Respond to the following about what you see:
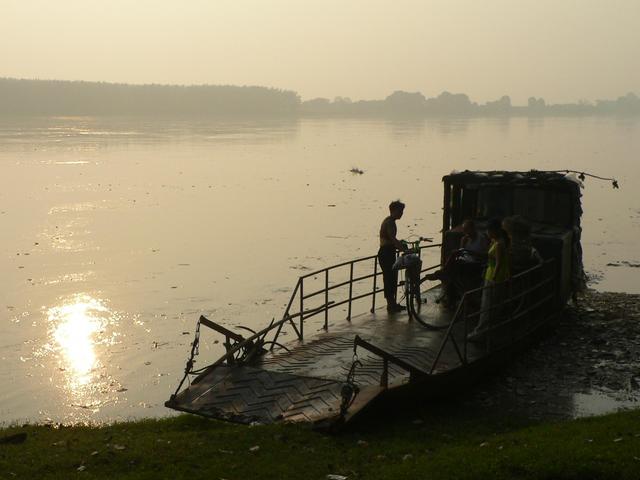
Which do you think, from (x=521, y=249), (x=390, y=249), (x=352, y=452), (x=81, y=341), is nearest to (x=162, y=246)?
(x=81, y=341)

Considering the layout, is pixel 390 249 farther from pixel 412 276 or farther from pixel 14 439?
pixel 14 439

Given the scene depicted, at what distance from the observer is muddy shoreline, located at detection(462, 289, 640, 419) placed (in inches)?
523

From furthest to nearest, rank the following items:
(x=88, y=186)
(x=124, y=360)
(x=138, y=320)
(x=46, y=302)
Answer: (x=88, y=186), (x=46, y=302), (x=138, y=320), (x=124, y=360)

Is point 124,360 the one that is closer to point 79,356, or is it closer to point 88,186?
point 79,356

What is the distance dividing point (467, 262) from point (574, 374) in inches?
111

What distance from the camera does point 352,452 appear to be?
10.2 m

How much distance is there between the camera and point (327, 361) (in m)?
13.1

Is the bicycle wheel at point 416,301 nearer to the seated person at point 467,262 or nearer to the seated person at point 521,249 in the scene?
the seated person at point 467,262

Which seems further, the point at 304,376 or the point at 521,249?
the point at 521,249

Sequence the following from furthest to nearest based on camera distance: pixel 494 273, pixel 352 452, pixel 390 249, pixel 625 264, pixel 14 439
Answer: pixel 625 264 < pixel 390 249 < pixel 494 273 < pixel 14 439 < pixel 352 452

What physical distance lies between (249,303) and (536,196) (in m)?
9.49

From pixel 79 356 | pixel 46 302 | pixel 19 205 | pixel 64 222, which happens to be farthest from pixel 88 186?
pixel 79 356

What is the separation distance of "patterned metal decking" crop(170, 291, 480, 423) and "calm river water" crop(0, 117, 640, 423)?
129 inches

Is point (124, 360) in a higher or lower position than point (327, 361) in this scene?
lower
